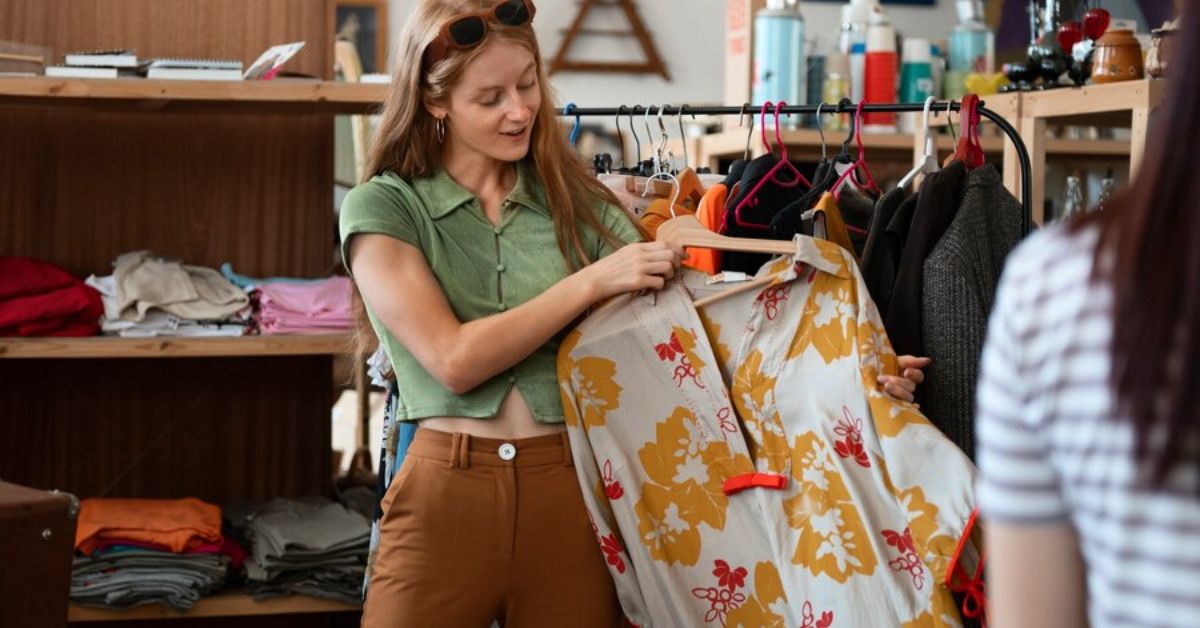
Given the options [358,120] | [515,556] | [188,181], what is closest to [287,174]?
[188,181]

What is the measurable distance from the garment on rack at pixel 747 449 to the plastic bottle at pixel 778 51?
1726 mm

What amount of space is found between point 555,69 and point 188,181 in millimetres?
4012

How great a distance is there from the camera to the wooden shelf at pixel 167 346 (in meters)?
2.83

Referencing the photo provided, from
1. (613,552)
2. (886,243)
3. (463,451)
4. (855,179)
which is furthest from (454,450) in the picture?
(855,179)

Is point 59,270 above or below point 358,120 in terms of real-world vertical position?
below

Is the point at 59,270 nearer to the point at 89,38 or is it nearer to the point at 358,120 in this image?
the point at 89,38

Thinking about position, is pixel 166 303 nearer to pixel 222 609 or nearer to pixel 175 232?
pixel 175 232

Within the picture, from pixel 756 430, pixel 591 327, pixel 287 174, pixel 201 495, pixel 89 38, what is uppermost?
pixel 89 38

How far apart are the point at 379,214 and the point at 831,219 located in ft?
2.21

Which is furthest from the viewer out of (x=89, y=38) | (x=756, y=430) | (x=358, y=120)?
(x=358, y=120)

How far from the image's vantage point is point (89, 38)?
325 centimetres

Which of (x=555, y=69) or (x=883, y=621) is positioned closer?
(x=883, y=621)

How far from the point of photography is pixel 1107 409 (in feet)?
2.70

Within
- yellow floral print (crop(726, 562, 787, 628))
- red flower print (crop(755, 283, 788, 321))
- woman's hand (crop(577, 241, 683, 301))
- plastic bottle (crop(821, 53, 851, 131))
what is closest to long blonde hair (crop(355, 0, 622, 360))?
woman's hand (crop(577, 241, 683, 301))
